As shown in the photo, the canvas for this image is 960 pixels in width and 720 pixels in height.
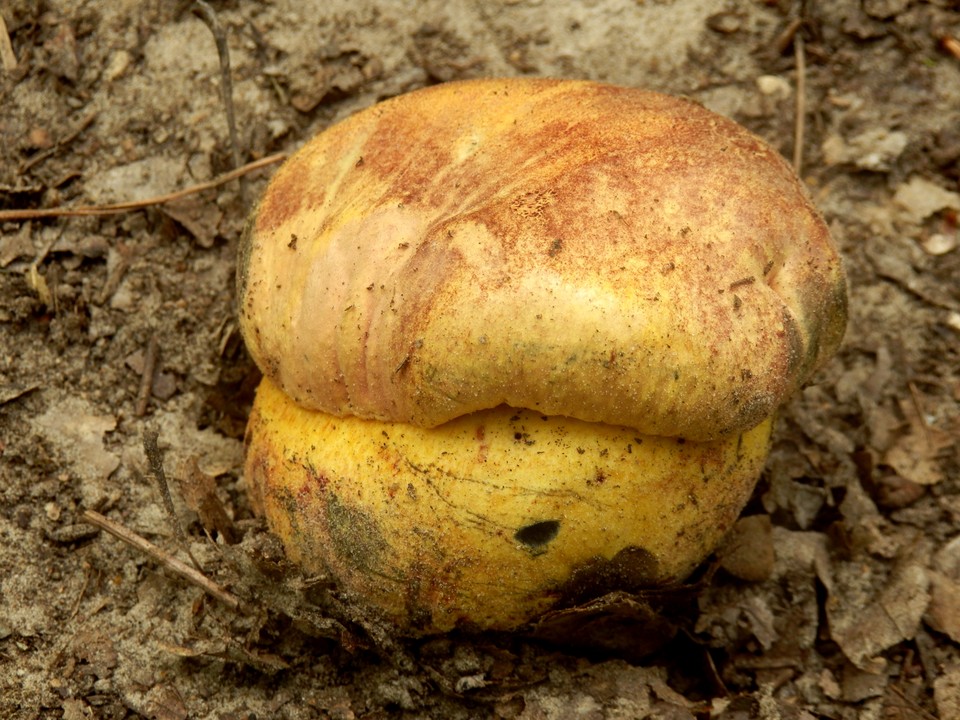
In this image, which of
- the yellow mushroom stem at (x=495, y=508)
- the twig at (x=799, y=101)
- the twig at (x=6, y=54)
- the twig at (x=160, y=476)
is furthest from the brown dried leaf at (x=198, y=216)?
the twig at (x=799, y=101)

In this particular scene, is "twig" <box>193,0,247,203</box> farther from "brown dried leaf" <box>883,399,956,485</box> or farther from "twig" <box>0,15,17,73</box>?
"brown dried leaf" <box>883,399,956,485</box>

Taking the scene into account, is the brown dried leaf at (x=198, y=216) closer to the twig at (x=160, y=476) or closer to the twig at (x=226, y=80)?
the twig at (x=226, y=80)

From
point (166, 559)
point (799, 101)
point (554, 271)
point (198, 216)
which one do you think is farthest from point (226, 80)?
point (799, 101)

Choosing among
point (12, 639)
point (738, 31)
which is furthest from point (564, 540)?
point (738, 31)

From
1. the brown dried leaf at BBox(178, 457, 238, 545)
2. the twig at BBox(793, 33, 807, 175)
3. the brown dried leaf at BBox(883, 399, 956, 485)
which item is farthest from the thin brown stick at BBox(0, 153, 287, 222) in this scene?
the brown dried leaf at BBox(883, 399, 956, 485)

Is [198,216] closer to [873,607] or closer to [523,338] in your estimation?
[523,338]

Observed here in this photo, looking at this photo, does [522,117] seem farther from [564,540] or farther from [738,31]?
[738,31]
